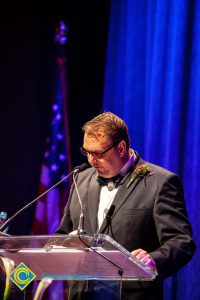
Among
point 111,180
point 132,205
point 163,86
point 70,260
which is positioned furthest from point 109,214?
point 163,86

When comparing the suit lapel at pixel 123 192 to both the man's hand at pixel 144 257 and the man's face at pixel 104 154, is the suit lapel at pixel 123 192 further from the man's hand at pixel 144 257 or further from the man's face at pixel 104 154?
the man's hand at pixel 144 257

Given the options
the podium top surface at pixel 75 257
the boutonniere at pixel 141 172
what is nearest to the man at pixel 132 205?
the boutonniere at pixel 141 172

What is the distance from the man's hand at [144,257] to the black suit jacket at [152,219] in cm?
10

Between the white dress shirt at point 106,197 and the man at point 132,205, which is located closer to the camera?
the man at point 132,205

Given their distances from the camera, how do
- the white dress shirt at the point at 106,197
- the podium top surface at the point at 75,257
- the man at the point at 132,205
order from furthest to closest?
the white dress shirt at the point at 106,197, the man at the point at 132,205, the podium top surface at the point at 75,257

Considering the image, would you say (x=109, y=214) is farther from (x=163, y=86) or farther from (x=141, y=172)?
(x=163, y=86)

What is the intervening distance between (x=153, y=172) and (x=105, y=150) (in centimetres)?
27

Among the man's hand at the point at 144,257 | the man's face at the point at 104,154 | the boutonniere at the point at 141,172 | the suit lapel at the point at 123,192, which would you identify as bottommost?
the man's hand at the point at 144,257

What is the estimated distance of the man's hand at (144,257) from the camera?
2238mm

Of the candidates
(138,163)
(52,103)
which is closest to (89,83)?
(52,103)

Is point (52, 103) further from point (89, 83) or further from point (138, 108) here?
point (138, 108)

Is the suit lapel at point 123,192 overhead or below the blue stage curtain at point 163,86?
below

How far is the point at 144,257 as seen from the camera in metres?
2.26

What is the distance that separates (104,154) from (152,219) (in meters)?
0.41
